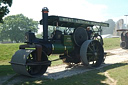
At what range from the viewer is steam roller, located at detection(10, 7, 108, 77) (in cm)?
759

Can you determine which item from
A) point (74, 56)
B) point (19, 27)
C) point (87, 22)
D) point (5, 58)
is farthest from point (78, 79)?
point (19, 27)

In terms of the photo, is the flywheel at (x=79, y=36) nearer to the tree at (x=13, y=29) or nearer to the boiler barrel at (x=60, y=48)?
the boiler barrel at (x=60, y=48)

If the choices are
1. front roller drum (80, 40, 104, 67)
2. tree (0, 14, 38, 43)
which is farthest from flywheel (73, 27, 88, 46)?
tree (0, 14, 38, 43)

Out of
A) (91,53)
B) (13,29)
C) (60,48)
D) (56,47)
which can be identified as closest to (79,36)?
(91,53)

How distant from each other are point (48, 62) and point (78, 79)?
1748 mm

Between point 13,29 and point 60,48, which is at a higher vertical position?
point 13,29

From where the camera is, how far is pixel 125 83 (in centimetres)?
637

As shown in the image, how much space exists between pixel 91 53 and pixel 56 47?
2.34 metres

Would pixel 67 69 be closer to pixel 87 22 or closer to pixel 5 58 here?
pixel 87 22

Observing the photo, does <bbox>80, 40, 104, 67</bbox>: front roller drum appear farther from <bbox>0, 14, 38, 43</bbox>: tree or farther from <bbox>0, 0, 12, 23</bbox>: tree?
<bbox>0, 14, 38, 43</bbox>: tree

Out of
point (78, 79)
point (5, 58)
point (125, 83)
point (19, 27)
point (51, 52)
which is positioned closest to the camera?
point (125, 83)

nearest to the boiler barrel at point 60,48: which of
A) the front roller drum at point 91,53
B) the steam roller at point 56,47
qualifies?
the steam roller at point 56,47

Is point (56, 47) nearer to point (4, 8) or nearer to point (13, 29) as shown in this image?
point (4, 8)

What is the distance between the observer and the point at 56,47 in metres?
9.04
